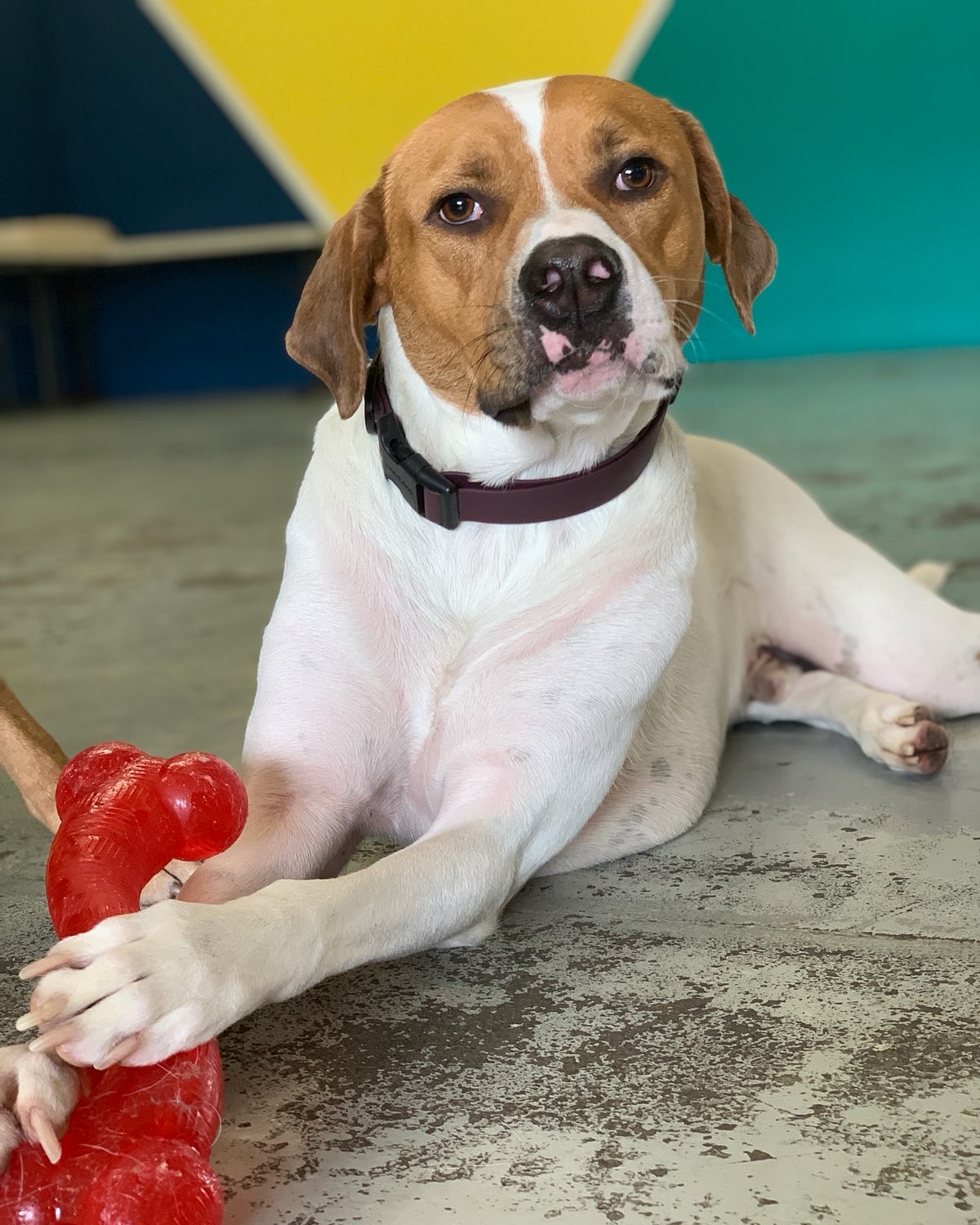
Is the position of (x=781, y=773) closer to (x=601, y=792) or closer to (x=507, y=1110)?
(x=601, y=792)

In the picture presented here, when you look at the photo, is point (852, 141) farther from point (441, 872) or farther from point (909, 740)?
point (441, 872)

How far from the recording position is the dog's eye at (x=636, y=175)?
7.40ft

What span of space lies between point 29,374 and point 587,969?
45.1 feet

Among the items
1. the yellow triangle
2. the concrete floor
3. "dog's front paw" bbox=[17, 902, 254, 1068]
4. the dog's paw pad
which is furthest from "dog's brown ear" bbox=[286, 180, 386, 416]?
the yellow triangle

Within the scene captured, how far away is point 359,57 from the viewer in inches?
511

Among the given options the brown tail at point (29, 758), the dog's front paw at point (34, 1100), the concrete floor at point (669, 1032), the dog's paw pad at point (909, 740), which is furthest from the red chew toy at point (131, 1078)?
the dog's paw pad at point (909, 740)

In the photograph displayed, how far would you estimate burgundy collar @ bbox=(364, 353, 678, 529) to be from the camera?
2.25 m

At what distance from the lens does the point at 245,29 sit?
1319 centimetres

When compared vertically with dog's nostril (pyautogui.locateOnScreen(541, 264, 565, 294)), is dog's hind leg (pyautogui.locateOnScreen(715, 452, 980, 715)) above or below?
below

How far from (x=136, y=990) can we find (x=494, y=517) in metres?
1.03

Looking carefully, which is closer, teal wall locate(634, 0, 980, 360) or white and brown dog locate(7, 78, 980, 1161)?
white and brown dog locate(7, 78, 980, 1161)

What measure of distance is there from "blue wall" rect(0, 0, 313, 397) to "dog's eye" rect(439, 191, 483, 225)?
12.0 metres

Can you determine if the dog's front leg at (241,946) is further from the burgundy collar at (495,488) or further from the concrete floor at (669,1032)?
the burgundy collar at (495,488)

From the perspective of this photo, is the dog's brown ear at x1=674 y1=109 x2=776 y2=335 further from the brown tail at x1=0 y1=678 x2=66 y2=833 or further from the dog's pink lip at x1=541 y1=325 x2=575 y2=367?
the brown tail at x1=0 y1=678 x2=66 y2=833
